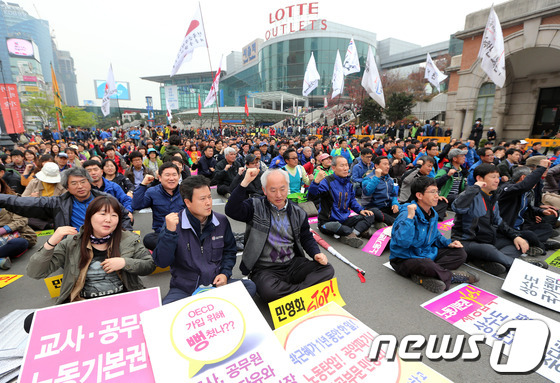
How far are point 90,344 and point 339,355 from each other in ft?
5.66

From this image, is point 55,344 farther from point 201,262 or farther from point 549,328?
point 549,328

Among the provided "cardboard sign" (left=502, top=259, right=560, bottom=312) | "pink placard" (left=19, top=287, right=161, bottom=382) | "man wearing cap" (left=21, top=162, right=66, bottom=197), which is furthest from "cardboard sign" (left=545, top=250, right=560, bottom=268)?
"man wearing cap" (left=21, top=162, right=66, bottom=197)

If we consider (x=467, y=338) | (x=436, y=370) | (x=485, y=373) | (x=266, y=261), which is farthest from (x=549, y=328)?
(x=266, y=261)

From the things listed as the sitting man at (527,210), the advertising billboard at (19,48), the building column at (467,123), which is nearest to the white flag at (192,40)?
the sitting man at (527,210)

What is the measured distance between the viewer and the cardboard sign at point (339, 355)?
192cm

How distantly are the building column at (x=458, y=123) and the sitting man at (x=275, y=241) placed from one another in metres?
16.9

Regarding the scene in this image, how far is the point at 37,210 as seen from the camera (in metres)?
2.98

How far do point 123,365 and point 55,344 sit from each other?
17.9 inches

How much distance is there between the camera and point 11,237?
13.5ft

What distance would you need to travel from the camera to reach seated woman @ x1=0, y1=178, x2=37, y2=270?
3.87 meters

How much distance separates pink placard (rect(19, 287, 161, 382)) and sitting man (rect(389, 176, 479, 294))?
2872 mm

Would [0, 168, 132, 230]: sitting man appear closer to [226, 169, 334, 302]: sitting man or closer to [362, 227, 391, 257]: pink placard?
[226, 169, 334, 302]: sitting man

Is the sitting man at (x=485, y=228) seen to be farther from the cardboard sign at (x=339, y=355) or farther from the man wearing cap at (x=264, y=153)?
the man wearing cap at (x=264, y=153)

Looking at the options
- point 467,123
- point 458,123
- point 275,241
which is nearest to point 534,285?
point 275,241
